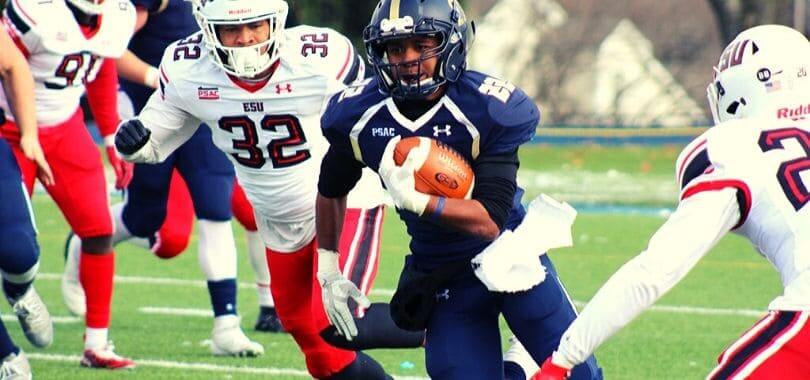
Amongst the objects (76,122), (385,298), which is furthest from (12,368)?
(385,298)

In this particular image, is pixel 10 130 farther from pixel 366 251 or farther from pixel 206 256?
pixel 366 251

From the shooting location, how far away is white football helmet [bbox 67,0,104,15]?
6145mm

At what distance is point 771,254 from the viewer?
11.5 ft

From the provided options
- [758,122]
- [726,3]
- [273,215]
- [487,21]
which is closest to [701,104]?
[726,3]

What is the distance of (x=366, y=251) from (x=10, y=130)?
1.87m

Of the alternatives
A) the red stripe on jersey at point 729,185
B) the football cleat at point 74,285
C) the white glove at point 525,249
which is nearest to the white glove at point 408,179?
the white glove at point 525,249

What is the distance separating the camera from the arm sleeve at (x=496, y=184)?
4.04 metres

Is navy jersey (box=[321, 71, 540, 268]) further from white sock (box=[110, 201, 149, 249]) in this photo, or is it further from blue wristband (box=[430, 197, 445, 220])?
white sock (box=[110, 201, 149, 249])

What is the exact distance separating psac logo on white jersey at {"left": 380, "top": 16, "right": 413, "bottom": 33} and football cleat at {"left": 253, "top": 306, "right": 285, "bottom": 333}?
10.1 ft

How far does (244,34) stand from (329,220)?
794 mm

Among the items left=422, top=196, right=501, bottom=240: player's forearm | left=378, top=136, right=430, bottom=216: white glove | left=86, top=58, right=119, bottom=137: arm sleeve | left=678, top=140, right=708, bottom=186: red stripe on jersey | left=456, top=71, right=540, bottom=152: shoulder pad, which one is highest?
left=678, top=140, right=708, bottom=186: red stripe on jersey

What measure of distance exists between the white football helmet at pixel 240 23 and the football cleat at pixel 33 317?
1537mm

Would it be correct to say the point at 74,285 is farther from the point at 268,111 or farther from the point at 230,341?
the point at 268,111

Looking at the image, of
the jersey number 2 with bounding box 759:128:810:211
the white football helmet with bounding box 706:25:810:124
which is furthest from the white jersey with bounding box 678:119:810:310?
the white football helmet with bounding box 706:25:810:124
